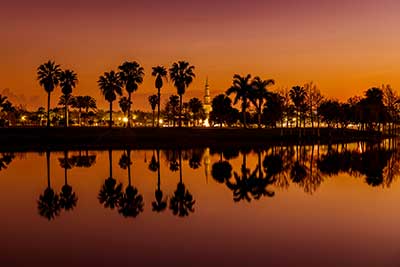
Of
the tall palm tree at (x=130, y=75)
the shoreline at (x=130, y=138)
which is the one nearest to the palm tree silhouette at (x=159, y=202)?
the shoreline at (x=130, y=138)

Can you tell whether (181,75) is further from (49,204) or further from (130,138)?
(49,204)

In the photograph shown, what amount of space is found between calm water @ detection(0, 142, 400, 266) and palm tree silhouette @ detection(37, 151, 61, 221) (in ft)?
0.17

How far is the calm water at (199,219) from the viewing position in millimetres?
14531

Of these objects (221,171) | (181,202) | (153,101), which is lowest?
(221,171)

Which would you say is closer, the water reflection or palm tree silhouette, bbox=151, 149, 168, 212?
palm tree silhouette, bbox=151, 149, 168, 212

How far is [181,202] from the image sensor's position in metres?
24.0

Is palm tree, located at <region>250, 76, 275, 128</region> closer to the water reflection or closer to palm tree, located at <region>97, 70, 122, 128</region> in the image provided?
palm tree, located at <region>97, 70, 122, 128</region>

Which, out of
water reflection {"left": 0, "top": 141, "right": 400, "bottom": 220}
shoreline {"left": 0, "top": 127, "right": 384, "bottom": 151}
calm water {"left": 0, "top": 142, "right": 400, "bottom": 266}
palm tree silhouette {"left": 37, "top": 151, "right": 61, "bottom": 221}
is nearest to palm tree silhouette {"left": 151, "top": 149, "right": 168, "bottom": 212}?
water reflection {"left": 0, "top": 141, "right": 400, "bottom": 220}

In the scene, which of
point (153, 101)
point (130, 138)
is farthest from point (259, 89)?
point (153, 101)

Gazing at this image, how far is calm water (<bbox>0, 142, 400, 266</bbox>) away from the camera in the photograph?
47.7 feet

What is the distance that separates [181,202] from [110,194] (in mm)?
4486

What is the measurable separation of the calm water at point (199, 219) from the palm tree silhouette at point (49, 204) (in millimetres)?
50

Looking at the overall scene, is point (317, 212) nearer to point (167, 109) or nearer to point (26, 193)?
point (26, 193)

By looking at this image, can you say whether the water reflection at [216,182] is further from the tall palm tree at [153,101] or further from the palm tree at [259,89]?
the tall palm tree at [153,101]
